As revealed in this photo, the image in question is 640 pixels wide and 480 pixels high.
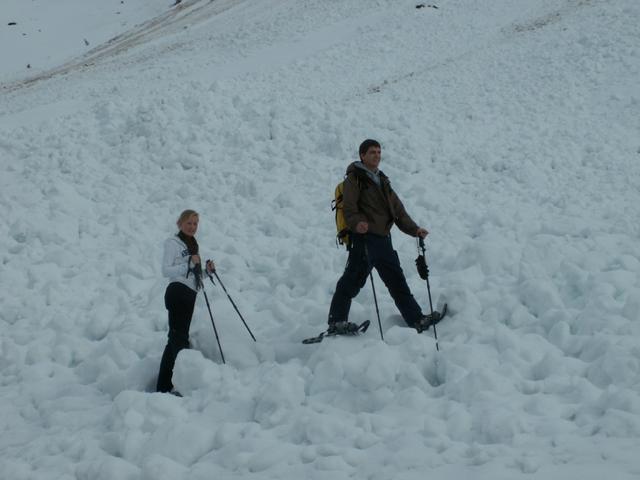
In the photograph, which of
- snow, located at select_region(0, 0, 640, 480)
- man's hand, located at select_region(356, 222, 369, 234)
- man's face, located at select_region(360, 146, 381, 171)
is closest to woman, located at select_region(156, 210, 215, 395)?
snow, located at select_region(0, 0, 640, 480)

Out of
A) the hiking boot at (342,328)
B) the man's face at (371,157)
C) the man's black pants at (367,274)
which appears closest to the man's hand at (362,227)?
the man's black pants at (367,274)

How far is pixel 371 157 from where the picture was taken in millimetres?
7391

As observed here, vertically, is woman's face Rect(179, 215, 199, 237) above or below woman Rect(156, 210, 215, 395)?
above

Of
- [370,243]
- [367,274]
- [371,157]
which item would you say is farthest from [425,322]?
[371,157]

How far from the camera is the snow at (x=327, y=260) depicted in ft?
18.9

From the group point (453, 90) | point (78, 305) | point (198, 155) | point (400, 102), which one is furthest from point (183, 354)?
point (453, 90)

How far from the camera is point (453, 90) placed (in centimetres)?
1700

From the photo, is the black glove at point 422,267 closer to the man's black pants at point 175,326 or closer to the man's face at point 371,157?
the man's face at point 371,157

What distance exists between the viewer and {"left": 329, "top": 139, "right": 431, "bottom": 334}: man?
24.3 feet

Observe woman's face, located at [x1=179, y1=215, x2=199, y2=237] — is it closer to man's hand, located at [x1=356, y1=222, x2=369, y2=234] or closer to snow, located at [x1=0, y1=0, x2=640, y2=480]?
snow, located at [x1=0, y1=0, x2=640, y2=480]

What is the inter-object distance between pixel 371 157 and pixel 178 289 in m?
2.51

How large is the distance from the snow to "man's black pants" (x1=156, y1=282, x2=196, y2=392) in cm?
21

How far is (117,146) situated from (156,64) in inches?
369

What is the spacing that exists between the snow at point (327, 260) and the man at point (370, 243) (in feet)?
1.31
